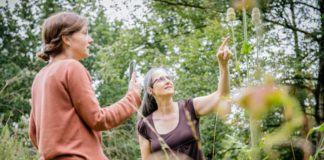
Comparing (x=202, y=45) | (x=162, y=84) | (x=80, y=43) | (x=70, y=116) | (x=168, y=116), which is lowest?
(x=202, y=45)

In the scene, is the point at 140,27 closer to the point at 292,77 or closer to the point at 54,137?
the point at 292,77

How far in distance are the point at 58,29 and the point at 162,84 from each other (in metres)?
1.40

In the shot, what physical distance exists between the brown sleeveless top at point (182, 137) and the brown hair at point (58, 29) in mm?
1100

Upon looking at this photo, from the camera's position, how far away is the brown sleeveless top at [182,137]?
2.76 metres

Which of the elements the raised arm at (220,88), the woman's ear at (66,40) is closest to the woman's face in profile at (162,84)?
the raised arm at (220,88)

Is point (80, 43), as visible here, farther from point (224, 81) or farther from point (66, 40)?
point (224, 81)

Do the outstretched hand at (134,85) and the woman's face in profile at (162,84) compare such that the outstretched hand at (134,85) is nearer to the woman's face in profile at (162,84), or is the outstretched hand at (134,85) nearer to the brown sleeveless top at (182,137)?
the brown sleeveless top at (182,137)

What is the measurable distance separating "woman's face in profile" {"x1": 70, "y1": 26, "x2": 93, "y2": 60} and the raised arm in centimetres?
59

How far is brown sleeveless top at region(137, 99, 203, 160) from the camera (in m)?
2.76

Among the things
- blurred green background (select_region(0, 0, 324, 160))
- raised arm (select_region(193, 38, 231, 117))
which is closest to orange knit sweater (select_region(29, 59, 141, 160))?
raised arm (select_region(193, 38, 231, 117))

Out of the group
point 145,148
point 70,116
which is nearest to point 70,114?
point 70,116

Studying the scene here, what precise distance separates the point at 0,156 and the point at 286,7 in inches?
256

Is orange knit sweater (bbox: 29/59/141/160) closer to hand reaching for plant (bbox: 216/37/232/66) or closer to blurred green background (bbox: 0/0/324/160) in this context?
hand reaching for plant (bbox: 216/37/232/66)

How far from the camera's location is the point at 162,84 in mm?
3098
